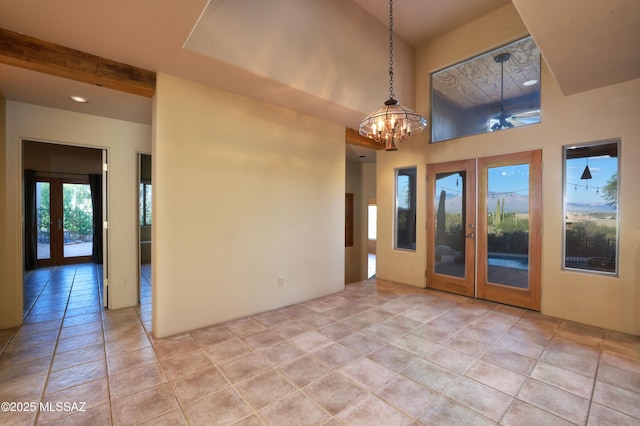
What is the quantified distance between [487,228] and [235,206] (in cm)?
385

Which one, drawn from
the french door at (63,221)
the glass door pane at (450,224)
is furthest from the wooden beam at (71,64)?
the french door at (63,221)

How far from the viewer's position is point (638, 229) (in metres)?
3.21

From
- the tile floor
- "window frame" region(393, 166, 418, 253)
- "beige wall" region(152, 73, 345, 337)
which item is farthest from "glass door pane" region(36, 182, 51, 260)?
"window frame" region(393, 166, 418, 253)

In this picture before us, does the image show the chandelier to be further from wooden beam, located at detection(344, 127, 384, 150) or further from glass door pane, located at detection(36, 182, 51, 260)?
glass door pane, located at detection(36, 182, 51, 260)

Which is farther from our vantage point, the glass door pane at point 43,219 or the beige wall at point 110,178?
the glass door pane at point 43,219

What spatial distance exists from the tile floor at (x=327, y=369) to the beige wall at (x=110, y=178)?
1.46 ft


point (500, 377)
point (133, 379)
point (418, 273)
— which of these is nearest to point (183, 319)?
point (133, 379)

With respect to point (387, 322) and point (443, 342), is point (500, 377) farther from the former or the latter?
point (387, 322)

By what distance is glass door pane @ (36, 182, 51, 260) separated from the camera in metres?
6.98

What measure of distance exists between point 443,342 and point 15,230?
5.16 metres

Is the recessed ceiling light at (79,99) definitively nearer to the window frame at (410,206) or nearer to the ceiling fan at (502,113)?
the window frame at (410,206)

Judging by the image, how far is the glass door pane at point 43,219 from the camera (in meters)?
6.98

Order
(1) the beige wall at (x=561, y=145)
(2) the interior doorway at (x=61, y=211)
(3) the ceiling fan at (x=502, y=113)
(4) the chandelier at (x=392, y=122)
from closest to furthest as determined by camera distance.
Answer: (4) the chandelier at (x=392, y=122) → (1) the beige wall at (x=561, y=145) → (3) the ceiling fan at (x=502, y=113) → (2) the interior doorway at (x=61, y=211)

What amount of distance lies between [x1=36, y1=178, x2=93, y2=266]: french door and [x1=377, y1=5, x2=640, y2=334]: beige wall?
897 centimetres
